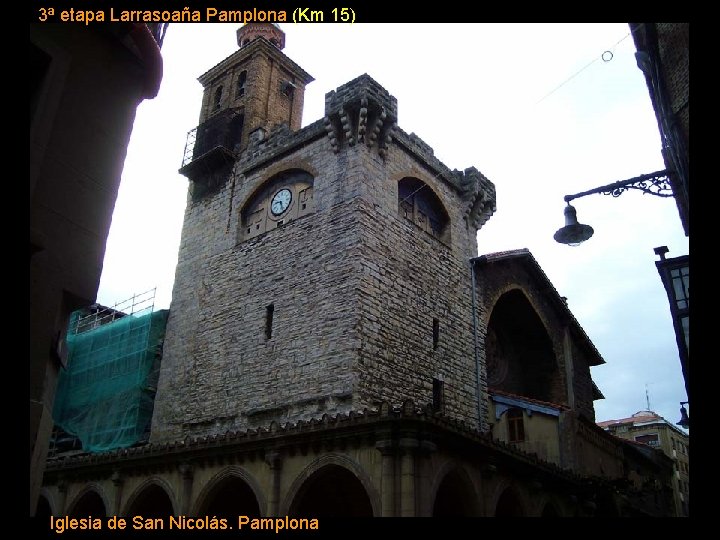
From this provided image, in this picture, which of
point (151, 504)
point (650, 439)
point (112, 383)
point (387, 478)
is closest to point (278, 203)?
point (112, 383)

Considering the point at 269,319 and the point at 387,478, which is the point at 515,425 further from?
the point at 387,478

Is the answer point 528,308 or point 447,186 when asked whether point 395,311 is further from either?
point 528,308

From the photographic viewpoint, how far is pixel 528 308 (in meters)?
23.7

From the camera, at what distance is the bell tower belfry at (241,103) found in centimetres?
2195

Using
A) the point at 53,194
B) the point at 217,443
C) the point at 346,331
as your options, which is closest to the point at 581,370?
the point at 346,331

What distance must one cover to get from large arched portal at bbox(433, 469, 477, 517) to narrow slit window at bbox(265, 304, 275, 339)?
21.0ft

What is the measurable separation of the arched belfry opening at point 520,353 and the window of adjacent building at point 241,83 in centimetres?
1288

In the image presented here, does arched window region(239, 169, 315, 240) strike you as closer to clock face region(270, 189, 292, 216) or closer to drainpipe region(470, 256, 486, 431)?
clock face region(270, 189, 292, 216)

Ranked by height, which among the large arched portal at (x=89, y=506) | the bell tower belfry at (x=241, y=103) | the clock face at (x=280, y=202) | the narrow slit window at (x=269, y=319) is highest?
the bell tower belfry at (x=241, y=103)

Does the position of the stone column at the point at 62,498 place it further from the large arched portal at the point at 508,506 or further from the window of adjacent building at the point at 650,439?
the window of adjacent building at the point at 650,439

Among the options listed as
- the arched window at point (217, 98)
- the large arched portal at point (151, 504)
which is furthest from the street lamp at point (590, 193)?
the arched window at point (217, 98)

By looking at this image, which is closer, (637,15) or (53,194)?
(637,15)

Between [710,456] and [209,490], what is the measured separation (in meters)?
11.3

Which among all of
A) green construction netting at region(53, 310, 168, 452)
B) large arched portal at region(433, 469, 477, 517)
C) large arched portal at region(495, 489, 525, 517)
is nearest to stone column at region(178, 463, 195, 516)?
large arched portal at region(433, 469, 477, 517)
